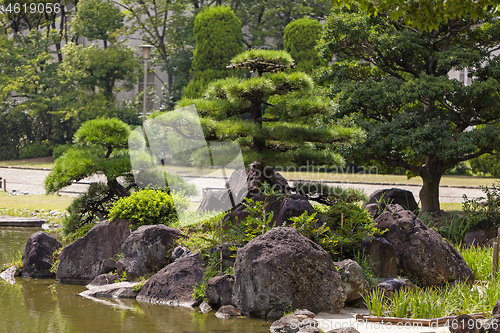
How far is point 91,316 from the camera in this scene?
6555mm

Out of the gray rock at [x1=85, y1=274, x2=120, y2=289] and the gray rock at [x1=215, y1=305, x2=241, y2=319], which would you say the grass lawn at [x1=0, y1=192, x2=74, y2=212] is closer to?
the gray rock at [x1=85, y1=274, x2=120, y2=289]

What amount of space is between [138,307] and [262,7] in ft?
82.7

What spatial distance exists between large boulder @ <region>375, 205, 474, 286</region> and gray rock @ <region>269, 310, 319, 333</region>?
7.56ft

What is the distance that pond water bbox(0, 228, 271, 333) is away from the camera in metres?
6.09

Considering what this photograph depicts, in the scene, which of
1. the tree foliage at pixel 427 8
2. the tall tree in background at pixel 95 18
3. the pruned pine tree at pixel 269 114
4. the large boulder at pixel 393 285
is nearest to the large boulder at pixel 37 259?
the pruned pine tree at pixel 269 114

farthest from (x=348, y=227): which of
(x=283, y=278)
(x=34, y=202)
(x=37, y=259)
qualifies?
(x=34, y=202)

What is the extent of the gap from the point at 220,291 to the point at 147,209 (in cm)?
263

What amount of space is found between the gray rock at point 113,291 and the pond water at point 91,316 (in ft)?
0.60

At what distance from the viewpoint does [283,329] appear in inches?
240

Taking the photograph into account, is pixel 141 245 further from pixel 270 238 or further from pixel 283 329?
pixel 283 329

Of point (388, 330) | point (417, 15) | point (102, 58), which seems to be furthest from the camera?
point (102, 58)

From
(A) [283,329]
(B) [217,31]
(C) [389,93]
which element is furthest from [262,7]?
(A) [283,329]

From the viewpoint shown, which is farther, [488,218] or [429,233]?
[488,218]

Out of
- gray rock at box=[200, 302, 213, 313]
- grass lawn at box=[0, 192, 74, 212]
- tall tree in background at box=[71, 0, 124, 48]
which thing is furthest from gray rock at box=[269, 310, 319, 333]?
tall tree in background at box=[71, 0, 124, 48]
